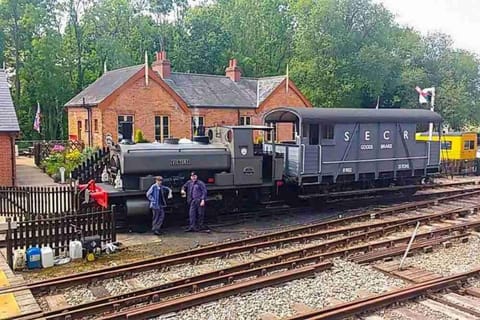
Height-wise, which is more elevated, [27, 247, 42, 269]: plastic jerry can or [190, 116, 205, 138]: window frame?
[190, 116, 205, 138]: window frame

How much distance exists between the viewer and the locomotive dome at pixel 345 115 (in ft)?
48.3

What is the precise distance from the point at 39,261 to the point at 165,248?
2766 millimetres

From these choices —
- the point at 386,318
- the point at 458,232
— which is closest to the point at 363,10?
the point at 458,232

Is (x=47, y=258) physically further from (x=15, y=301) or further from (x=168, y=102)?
(x=168, y=102)

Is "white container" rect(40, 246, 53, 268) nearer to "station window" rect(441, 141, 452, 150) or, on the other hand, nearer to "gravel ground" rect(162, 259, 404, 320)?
"gravel ground" rect(162, 259, 404, 320)

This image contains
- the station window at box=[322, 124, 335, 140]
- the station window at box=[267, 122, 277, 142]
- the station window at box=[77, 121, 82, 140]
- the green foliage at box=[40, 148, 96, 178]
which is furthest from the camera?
the station window at box=[77, 121, 82, 140]

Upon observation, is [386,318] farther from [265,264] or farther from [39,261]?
[39,261]

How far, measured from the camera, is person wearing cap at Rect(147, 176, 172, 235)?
1199 centimetres

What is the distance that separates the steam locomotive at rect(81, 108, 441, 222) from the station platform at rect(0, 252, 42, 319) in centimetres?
307

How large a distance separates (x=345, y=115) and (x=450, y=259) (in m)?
6.62

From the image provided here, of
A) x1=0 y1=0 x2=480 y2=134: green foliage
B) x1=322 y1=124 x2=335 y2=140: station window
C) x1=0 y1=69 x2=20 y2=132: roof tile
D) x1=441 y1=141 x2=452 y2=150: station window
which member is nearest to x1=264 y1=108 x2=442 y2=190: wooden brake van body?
x1=322 y1=124 x2=335 y2=140: station window

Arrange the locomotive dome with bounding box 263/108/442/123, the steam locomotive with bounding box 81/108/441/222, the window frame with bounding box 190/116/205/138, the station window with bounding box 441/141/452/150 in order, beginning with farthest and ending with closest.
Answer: the window frame with bounding box 190/116/205/138 < the station window with bounding box 441/141/452/150 < the locomotive dome with bounding box 263/108/442/123 < the steam locomotive with bounding box 81/108/441/222

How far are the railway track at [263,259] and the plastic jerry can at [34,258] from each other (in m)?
1.38

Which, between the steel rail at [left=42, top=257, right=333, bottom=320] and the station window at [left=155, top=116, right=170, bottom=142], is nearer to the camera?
the steel rail at [left=42, top=257, right=333, bottom=320]
